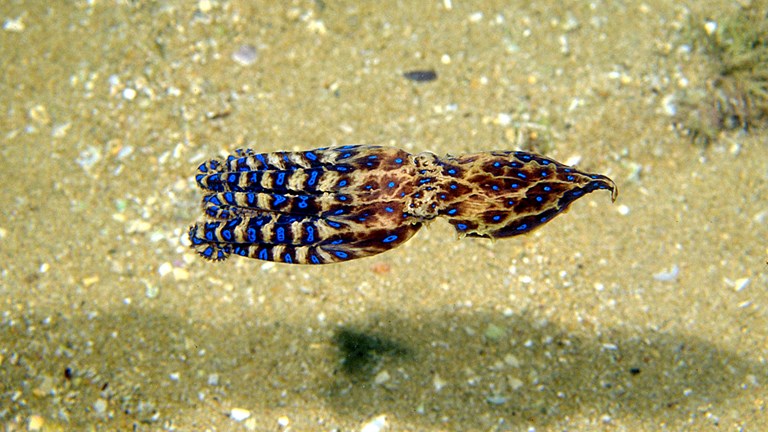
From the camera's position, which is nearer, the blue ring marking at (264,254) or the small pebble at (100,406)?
the blue ring marking at (264,254)

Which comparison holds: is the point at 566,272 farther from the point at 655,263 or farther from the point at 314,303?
the point at 314,303

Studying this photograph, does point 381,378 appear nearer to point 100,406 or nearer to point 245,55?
point 100,406

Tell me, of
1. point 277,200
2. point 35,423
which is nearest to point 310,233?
point 277,200

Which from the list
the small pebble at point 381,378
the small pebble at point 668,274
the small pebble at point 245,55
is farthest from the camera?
the small pebble at point 245,55

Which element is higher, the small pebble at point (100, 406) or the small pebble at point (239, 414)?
the small pebble at point (100, 406)

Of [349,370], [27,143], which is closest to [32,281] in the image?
[27,143]

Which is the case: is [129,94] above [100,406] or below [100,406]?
above

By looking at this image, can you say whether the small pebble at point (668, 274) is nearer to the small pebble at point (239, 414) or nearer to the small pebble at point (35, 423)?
the small pebble at point (239, 414)

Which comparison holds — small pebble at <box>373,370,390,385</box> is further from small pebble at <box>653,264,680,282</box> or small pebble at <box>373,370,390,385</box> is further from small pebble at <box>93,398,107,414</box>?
small pebble at <box>653,264,680,282</box>

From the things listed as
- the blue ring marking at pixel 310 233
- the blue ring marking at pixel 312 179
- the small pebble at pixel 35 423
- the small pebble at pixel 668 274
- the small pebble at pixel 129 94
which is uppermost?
the blue ring marking at pixel 312 179

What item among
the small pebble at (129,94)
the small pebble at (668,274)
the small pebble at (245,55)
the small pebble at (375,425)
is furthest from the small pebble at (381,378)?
the small pebble at (129,94)
